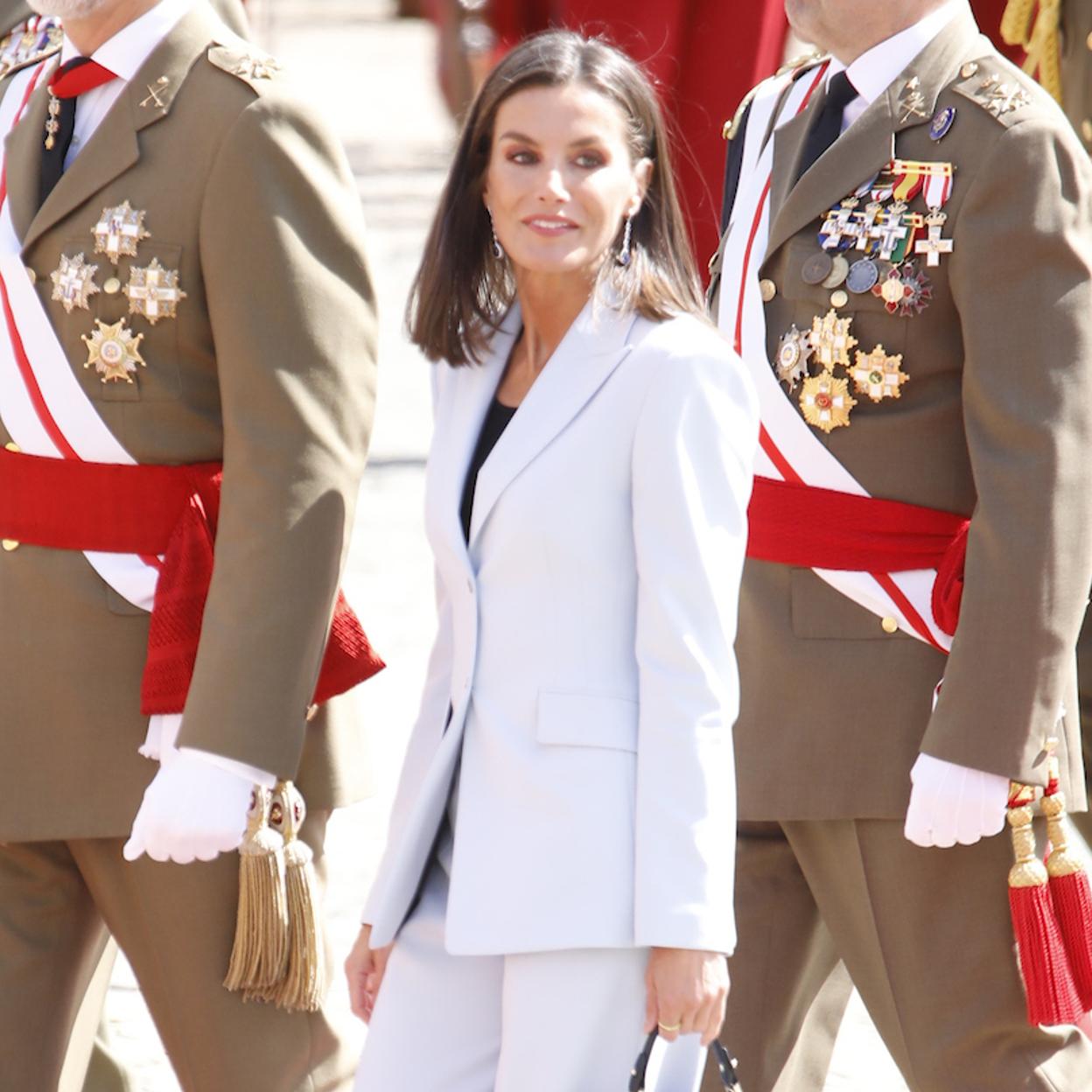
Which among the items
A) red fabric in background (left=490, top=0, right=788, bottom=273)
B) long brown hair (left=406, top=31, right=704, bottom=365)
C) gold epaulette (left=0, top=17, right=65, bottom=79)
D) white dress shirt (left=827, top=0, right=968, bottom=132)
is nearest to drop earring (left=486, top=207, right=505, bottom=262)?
long brown hair (left=406, top=31, right=704, bottom=365)

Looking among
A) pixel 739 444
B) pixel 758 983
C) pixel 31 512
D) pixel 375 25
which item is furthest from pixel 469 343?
pixel 375 25

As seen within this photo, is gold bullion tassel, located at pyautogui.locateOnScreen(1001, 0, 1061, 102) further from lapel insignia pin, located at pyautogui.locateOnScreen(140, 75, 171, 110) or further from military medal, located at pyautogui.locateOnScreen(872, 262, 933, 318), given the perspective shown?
lapel insignia pin, located at pyautogui.locateOnScreen(140, 75, 171, 110)

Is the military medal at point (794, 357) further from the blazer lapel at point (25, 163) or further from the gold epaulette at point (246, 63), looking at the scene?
the blazer lapel at point (25, 163)

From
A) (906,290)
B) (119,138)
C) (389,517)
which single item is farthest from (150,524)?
(389,517)

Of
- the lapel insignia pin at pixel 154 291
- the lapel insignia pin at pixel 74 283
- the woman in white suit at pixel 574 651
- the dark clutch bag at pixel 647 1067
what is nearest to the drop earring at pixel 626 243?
the woman in white suit at pixel 574 651

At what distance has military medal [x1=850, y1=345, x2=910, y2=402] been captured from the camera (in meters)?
2.89

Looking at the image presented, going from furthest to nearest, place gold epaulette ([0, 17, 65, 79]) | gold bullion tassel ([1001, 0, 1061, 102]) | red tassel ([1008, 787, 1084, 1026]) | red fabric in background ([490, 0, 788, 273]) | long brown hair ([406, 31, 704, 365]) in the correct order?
red fabric in background ([490, 0, 788, 273])
gold bullion tassel ([1001, 0, 1061, 102])
gold epaulette ([0, 17, 65, 79])
red tassel ([1008, 787, 1084, 1026])
long brown hair ([406, 31, 704, 365])

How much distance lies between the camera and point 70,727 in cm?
292

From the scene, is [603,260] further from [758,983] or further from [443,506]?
[758,983]

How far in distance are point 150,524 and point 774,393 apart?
0.74 m

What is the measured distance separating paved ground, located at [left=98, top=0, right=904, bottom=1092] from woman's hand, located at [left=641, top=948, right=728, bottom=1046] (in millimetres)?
763

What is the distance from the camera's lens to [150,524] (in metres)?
2.88

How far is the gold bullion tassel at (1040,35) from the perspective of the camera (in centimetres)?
420

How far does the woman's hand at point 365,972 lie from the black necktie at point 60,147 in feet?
3.04
